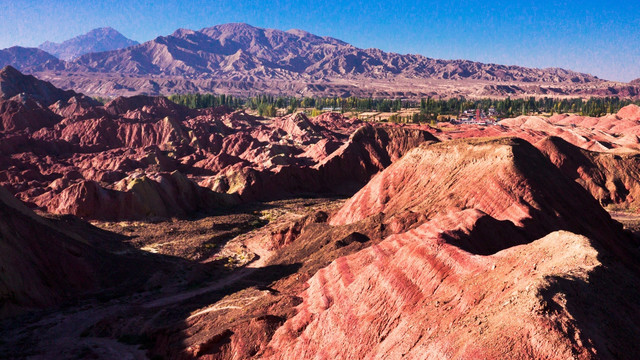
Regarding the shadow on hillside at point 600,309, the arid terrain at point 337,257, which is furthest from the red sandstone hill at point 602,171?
the shadow on hillside at point 600,309

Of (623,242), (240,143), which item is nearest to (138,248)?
(623,242)

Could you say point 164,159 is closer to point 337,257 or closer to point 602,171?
point 337,257

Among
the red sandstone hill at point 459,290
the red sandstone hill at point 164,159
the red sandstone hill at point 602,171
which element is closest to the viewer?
the red sandstone hill at point 459,290

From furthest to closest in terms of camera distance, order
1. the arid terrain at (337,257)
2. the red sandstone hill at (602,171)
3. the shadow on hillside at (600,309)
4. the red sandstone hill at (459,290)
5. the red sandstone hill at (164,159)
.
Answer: the red sandstone hill at (164,159)
the red sandstone hill at (602,171)
the arid terrain at (337,257)
the red sandstone hill at (459,290)
the shadow on hillside at (600,309)

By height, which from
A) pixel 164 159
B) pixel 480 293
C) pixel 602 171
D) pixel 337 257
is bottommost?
pixel 337 257

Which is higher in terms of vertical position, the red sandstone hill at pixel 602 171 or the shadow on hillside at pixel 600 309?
the shadow on hillside at pixel 600 309

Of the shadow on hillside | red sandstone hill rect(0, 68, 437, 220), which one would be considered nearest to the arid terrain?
the shadow on hillside

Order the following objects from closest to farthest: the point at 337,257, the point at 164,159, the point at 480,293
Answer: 1. the point at 480,293
2. the point at 337,257
3. the point at 164,159

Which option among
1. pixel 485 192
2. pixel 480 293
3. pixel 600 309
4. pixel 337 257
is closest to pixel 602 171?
pixel 485 192

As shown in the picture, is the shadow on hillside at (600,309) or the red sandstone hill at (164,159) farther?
the red sandstone hill at (164,159)

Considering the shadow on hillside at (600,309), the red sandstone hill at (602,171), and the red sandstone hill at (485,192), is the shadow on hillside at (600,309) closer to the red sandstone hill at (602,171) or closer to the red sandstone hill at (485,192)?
the red sandstone hill at (485,192)
